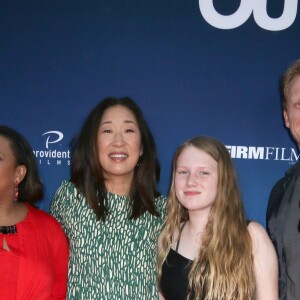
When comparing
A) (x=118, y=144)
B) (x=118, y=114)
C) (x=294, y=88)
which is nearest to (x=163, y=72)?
(x=118, y=114)

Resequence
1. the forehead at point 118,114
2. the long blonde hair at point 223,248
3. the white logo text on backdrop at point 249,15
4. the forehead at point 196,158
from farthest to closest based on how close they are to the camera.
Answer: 1. the white logo text on backdrop at point 249,15
2. the forehead at point 118,114
3. the forehead at point 196,158
4. the long blonde hair at point 223,248

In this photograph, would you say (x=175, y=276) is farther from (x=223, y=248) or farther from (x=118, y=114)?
(x=118, y=114)

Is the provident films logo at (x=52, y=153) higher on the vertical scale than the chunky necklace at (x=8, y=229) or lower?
higher

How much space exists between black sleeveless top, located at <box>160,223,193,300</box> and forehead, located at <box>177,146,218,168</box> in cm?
34

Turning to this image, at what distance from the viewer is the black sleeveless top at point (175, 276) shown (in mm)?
1604

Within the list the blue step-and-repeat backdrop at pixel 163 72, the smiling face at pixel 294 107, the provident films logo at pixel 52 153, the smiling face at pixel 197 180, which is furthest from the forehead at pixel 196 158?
the provident films logo at pixel 52 153

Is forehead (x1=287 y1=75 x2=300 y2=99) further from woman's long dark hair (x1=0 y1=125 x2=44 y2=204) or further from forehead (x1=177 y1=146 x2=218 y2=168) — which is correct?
woman's long dark hair (x1=0 y1=125 x2=44 y2=204)

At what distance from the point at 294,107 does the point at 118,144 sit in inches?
29.9

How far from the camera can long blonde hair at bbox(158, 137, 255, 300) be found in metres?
1.55

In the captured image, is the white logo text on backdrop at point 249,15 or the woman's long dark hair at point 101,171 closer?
the woman's long dark hair at point 101,171

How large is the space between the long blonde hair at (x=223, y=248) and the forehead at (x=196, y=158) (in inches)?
0.6

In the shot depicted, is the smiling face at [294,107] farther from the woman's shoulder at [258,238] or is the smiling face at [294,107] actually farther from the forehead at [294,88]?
the woman's shoulder at [258,238]

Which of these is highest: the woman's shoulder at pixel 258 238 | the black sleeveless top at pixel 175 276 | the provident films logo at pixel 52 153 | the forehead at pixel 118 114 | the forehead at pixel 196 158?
the forehead at pixel 118 114

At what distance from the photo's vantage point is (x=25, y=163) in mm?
1852
